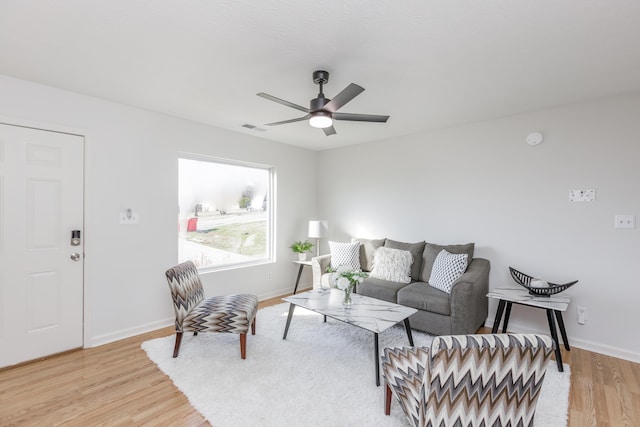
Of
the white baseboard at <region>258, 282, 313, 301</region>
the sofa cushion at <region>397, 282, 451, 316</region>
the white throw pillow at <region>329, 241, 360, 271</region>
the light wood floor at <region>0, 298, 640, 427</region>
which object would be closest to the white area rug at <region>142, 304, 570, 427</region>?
the light wood floor at <region>0, 298, 640, 427</region>

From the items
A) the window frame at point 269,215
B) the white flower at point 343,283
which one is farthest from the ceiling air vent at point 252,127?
the white flower at point 343,283

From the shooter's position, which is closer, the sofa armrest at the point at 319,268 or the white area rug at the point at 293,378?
the white area rug at the point at 293,378

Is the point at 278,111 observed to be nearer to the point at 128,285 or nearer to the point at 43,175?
the point at 43,175

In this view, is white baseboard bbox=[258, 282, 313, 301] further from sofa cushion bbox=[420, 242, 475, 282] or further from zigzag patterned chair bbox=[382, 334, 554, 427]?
zigzag patterned chair bbox=[382, 334, 554, 427]

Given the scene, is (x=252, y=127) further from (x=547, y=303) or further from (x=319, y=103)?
(x=547, y=303)

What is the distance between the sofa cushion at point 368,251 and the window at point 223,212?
4.86 feet

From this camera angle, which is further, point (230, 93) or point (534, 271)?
point (534, 271)

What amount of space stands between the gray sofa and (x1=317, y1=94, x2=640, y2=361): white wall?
0.28 m

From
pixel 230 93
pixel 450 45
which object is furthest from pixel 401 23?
pixel 230 93

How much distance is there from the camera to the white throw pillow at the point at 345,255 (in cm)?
425

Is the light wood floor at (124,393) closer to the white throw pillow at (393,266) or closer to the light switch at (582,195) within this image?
the light switch at (582,195)

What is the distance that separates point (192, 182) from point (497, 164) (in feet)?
12.3

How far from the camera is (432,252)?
12.4ft

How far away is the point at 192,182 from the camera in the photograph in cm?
392
